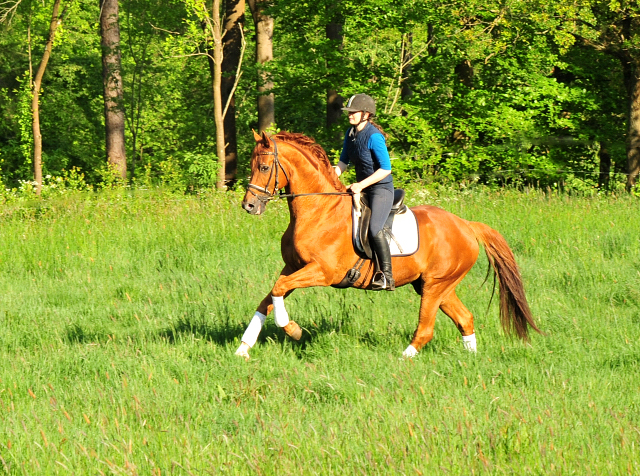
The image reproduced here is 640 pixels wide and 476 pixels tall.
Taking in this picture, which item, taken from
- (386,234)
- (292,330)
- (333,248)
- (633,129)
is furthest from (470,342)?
(633,129)

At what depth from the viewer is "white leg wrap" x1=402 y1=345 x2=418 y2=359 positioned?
7022mm

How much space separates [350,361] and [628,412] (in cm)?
251

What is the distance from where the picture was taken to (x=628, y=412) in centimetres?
534

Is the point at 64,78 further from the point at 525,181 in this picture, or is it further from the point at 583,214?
the point at 583,214

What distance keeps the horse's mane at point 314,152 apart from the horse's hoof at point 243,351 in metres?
1.84

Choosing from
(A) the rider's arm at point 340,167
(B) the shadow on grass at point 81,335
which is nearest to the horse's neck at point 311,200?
(A) the rider's arm at point 340,167

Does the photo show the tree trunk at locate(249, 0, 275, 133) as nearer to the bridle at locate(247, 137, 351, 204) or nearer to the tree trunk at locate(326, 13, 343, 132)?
the tree trunk at locate(326, 13, 343, 132)

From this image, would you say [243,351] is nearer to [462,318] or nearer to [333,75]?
[462,318]

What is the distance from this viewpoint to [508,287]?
311 inches

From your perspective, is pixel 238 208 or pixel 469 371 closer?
pixel 469 371

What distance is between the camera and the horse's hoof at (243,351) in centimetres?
692

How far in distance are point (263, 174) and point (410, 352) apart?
7.48 feet

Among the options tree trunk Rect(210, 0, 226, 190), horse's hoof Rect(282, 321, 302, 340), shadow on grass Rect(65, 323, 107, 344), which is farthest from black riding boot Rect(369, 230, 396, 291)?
tree trunk Rect(210, 0, 226, 190)

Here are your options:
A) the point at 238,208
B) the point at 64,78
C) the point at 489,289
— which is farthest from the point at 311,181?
the point at 64,78
